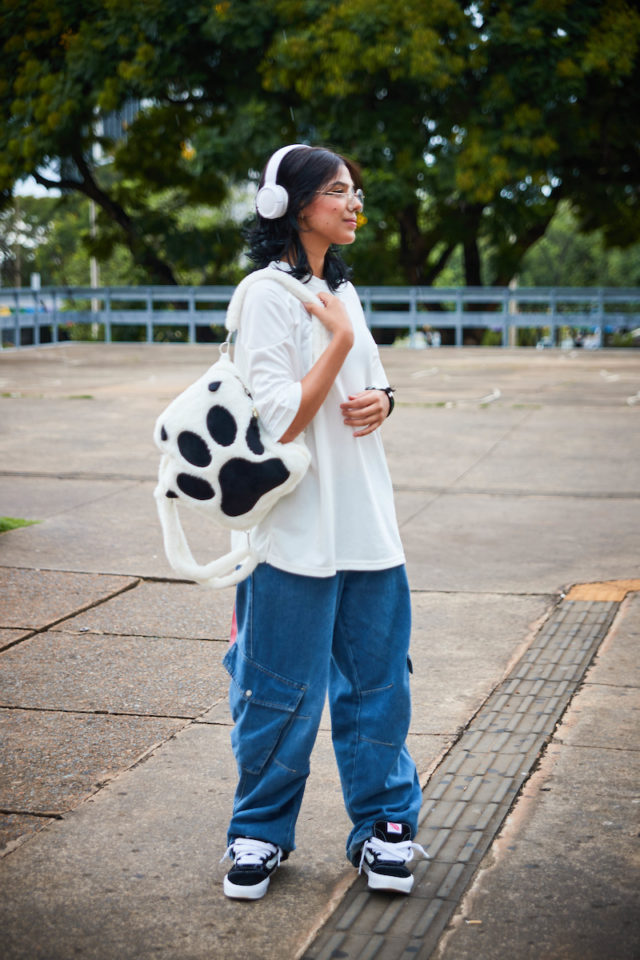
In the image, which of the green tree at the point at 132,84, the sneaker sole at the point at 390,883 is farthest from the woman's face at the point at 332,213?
the green tree at the point at 132,84

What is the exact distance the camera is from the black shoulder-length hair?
111 inches

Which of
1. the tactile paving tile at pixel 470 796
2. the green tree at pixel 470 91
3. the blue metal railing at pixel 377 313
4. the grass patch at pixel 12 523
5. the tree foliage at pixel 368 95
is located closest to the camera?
the tactile paving tile at pixel 470 796

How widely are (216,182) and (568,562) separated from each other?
2599cm

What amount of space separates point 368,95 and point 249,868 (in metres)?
24.3

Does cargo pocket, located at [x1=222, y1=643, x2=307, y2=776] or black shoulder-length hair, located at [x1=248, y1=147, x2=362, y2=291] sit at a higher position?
black shoulder-length hair, located at [x1=248, y1=147, x2=362, y2=291]

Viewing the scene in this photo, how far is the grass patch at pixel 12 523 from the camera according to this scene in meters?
6.97

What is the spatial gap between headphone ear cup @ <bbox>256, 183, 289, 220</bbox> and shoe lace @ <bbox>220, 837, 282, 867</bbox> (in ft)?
5.09

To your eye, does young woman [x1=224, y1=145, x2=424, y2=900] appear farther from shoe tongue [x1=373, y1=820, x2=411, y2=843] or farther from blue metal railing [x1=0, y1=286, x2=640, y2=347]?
blue metal railing [x1=0, y1=286, x2=640, y2=347]

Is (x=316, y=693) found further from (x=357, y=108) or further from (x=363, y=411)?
(x=357, y=108)

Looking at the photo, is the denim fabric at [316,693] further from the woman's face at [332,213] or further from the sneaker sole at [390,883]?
the woman's face at [332,213]

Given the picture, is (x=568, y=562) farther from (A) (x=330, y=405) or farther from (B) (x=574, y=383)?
(B) (x=574, y=383)

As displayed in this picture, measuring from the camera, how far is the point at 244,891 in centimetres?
278

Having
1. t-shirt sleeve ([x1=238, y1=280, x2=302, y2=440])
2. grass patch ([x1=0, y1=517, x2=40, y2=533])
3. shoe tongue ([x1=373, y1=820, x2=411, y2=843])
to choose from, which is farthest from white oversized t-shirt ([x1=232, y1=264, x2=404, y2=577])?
grass patch ([x1=0, y1=517, x2=40, y2=533])

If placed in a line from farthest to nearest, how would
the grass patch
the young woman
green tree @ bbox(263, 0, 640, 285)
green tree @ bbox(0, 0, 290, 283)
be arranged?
green tree @ bbox(0, 0, 290, 283) → green tree @ bbox(263, 0, 640, 285) → the grass patch → the young woman
